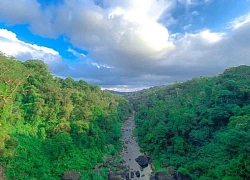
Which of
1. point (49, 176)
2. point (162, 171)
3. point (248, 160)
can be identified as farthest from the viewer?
point (162, 171)

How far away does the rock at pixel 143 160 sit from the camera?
41938 millimetres

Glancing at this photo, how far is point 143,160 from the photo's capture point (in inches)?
1683

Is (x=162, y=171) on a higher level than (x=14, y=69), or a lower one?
lower

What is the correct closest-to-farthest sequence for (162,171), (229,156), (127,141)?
(229,156) → (162,171) → (127,141)

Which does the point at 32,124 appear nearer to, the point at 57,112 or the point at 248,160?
the point at 57,112

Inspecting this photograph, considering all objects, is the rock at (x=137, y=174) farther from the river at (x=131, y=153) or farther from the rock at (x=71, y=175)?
the rock at (x=71, y=175)

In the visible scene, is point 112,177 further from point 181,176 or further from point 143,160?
point 181,176

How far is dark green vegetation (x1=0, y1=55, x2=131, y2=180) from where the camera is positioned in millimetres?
30172

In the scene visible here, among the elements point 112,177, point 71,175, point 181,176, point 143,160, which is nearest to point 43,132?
point 71,175

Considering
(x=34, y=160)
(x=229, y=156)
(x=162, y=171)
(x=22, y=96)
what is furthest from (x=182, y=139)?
(x=22, y=96)

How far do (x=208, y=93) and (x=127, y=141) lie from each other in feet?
70.2

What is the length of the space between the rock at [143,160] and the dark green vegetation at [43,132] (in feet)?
16.5

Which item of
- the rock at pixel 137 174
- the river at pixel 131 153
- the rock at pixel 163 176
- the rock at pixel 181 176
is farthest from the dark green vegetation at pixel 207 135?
the rock at pixel 137 174

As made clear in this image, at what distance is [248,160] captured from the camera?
2288 cm
